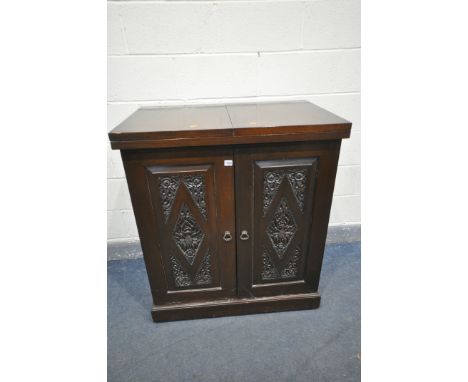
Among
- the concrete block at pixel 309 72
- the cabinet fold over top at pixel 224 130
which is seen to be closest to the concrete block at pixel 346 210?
the concrete block at pixel 309 72

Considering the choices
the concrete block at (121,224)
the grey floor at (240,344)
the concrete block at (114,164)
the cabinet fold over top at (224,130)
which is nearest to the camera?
the cabinet fold over top at (224,130)

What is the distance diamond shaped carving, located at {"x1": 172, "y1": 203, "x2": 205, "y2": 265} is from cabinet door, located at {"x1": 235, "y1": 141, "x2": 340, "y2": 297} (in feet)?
0.58

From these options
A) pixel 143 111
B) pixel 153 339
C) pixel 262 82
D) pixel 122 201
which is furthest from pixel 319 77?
pixel 153 339

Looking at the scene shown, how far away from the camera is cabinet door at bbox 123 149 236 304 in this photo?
103 centimetres

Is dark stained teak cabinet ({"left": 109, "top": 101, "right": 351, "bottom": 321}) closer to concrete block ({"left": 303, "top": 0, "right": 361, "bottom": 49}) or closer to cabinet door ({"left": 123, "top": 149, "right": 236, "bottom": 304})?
cabinet door ({"left": 123, "top": 149, "right": 236, "bottom": 304})

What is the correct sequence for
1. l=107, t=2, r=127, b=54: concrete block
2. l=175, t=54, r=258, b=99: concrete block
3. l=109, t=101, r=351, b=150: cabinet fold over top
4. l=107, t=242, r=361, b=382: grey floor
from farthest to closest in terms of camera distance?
l=175, t=54, r=258, b=99: concrete block → l=107, t=2, r=127, b=54: concrete block → l=107, t=242, r=361, b=382: grey floor → l=109, t=101, r=351, b=150: cabinet fold over top

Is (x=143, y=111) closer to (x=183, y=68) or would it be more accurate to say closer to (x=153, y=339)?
(x=183, y=68)

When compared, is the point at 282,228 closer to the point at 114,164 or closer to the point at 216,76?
the point at 216,76

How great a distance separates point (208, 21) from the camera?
1290 millimetres

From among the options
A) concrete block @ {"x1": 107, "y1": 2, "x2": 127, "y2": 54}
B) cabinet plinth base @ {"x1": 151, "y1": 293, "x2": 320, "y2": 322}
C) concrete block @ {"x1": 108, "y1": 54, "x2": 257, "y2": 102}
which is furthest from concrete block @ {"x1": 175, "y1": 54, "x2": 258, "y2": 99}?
cabinet plinth base @ {"x1": 151, "y1": 293, "x2": 320, "y2": 322}

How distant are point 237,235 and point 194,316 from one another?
48 centimetres

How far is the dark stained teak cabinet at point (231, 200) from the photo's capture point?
999 millimetres

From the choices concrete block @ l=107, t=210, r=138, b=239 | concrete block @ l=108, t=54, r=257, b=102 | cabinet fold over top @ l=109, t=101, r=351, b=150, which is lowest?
concrete block @ l=107, t=210, r=138, b=239

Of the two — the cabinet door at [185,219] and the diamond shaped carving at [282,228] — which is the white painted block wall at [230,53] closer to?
the cabinet door at [185,219]
